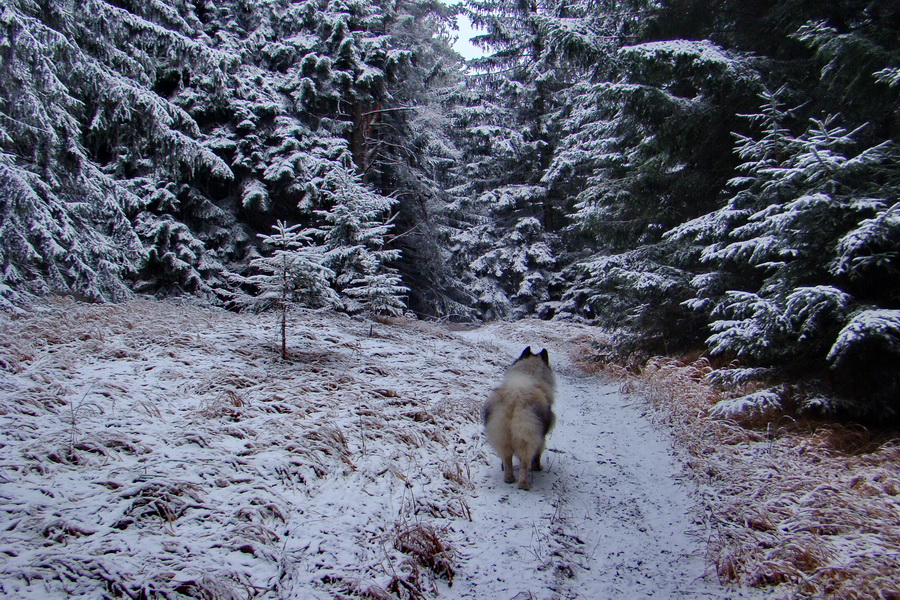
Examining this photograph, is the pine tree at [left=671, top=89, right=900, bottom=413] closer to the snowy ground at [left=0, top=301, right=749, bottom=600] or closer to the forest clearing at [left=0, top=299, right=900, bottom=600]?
the forest clearing at [left=0, top=299, right=900, bottom=600]

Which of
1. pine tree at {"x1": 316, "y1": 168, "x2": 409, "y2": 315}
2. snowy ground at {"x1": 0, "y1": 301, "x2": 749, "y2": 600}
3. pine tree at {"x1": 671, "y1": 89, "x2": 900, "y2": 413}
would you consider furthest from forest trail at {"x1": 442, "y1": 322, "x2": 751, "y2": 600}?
A: pine tree at {"x1": 316, "y1": 168, "x2": 409, "y2": 315}

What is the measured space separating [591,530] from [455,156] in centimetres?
1840

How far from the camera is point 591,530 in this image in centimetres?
383

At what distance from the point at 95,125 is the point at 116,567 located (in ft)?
37.8

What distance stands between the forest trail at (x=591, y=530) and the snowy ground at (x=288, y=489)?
2 cm

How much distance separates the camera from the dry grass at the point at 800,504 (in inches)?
114

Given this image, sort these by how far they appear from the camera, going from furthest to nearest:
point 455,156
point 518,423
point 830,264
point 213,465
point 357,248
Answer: point 455,156 → point 357,248 → point 830,264 → point 518,423 → point 213,465

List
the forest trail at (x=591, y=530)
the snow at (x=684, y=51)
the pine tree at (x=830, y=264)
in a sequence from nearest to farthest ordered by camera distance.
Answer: the forest trail at (x=591, y=530)
the pine tree at (x=830, y=264)
the snow at (x=684, y=51)

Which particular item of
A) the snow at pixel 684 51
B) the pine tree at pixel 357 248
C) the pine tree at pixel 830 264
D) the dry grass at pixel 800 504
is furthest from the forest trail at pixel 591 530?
the snow at pixel 684 51

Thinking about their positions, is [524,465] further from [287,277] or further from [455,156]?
[455,156]

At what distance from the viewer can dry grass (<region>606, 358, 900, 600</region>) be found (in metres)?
2.89

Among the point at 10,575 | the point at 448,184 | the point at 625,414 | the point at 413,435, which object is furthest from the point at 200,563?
the point at 448,184

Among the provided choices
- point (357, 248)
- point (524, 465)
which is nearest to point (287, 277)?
point (357, 248)

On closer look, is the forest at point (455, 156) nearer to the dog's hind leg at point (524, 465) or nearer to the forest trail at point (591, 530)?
the forest trail at point (591, 530)
